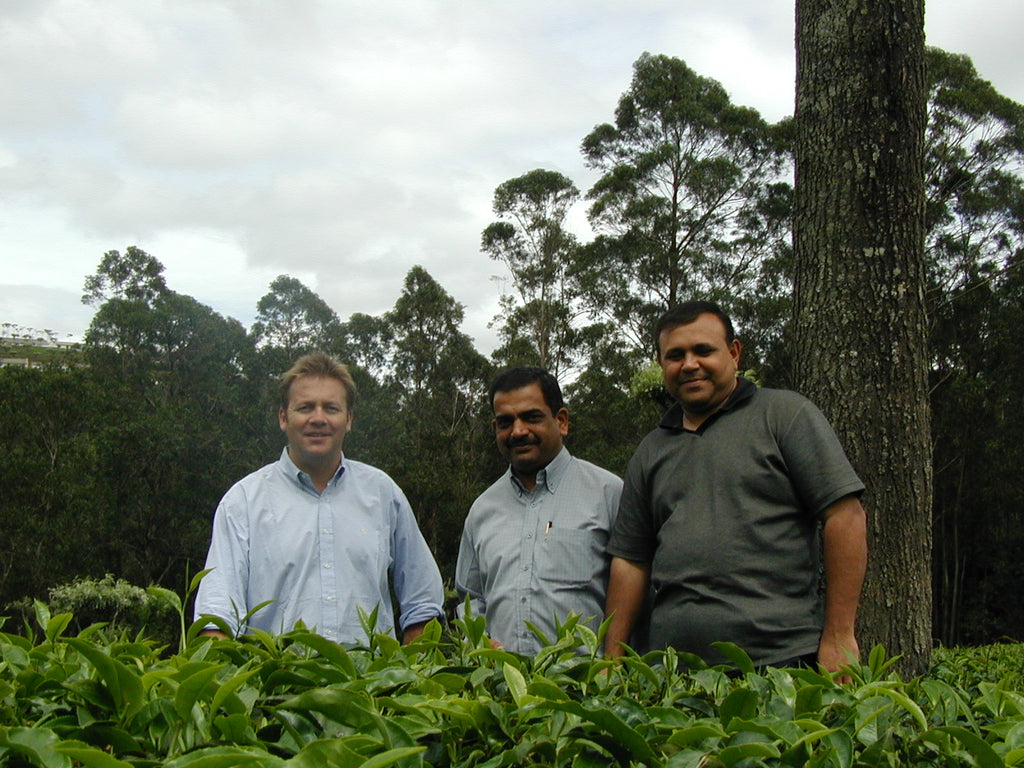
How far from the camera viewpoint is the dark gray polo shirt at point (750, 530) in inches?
84.4

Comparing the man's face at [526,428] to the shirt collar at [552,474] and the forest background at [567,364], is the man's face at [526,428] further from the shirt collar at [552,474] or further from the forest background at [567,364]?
the forest background at [567,364]

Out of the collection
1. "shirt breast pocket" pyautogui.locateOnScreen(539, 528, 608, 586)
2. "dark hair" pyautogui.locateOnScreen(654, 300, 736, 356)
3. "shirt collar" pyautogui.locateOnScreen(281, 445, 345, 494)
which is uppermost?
"dark hair" pyautogui.locateOnScreen(654, 300, 736, 356)

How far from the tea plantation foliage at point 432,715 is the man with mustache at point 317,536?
1.27 meters

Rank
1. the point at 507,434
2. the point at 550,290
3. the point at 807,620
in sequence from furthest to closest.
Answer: the point at 550,290 → the point at 507,434 → the point at 807,620

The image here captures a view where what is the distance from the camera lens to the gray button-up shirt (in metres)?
2.59

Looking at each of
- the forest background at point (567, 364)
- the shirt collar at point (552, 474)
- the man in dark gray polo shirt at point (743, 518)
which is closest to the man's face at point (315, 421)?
the shirt collar at point (552, 474)

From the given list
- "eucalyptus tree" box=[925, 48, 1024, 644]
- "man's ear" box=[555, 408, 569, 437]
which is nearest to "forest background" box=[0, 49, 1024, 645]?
"eucalyptus tree" box=[925, 48, 1024, 644]

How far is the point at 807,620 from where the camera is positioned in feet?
7.16

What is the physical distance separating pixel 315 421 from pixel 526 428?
1.97 feet

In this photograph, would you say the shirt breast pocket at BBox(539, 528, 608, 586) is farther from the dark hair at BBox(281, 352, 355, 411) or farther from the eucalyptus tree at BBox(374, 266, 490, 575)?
the eucalyptus tree at BBox(374, 266, 490, 575)

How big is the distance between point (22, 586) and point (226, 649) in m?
23.1

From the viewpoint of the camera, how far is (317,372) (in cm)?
267

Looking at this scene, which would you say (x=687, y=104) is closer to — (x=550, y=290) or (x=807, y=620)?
(x=550, y=290)

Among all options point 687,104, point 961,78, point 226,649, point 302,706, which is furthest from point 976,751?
point 687,104
